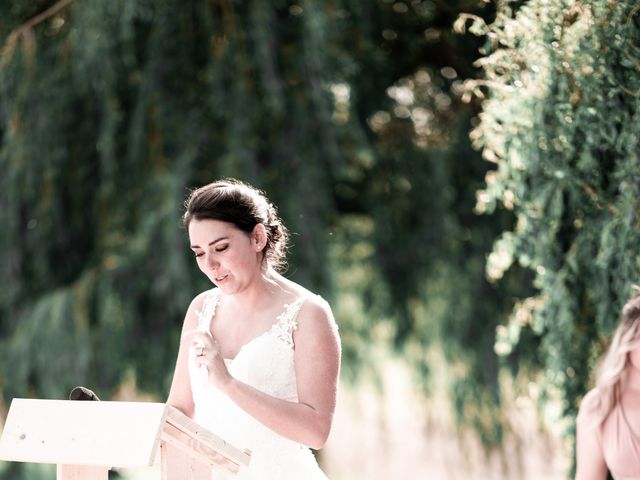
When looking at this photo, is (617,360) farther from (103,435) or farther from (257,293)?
(103,435)

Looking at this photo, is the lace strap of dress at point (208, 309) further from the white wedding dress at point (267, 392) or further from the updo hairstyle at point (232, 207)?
the updo hairstyle at point (232, 207)

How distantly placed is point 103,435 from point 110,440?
0.03 metres

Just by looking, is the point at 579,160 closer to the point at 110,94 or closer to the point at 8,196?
the point at 110,94

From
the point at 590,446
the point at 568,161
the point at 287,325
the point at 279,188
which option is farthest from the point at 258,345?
the point at 279,188

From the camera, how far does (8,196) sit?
4602 millimetres

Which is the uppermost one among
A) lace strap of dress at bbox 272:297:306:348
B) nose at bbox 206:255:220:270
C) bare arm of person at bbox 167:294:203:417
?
nose at bbox 206:255:220:270

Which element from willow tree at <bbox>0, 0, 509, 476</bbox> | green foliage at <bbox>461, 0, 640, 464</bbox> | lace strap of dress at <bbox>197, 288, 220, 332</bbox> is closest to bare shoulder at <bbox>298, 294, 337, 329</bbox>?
lace strap of dress at <bbox>197, 288, 220, 332</bbox>

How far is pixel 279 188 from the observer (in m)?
4.71

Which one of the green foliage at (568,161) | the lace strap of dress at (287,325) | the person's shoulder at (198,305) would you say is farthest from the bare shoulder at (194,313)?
the green foliage at (568,161)

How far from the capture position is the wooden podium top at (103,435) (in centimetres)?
203

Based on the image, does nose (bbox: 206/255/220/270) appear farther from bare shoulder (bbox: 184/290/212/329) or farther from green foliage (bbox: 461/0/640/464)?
green foliage (bbox: 461/0/640/464)

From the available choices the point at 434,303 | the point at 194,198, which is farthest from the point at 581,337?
the point at 194,198

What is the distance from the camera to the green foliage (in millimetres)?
3049

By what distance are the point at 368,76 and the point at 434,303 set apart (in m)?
1.07
